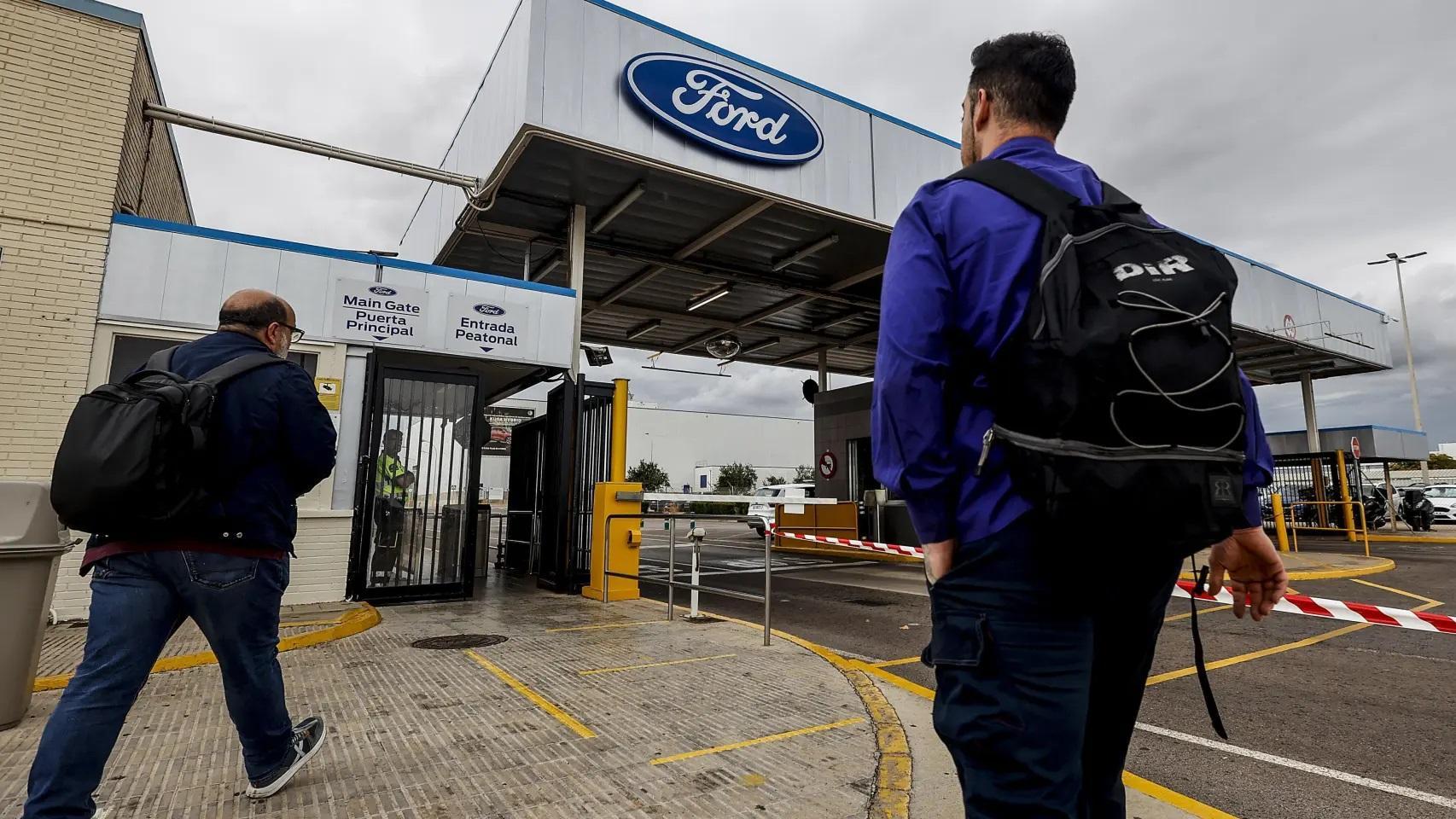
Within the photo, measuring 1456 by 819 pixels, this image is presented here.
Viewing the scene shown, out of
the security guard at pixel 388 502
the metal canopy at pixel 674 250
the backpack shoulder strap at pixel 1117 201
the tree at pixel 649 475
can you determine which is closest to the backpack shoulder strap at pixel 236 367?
the backpack shoulder strap at pixel 1117 201

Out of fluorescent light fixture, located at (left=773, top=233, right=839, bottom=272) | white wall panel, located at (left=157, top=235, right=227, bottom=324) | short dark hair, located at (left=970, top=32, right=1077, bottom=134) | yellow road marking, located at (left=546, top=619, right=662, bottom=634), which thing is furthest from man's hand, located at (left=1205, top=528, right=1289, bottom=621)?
Answer: fluorescent light fixture, located at (left=773, top=233, right=839, bottom=272)

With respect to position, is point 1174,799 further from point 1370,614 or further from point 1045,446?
point 1045,446

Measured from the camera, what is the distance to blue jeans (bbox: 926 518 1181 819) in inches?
47.6

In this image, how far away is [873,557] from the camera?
1537 centimetres

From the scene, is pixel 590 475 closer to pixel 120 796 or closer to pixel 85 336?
pixel 85 336

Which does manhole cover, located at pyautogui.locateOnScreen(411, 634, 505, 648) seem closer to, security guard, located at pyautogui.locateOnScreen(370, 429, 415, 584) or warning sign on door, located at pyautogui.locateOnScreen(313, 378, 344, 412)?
security guard, located at pyautogui.locateOnScreen(370, 429, 415, 584)

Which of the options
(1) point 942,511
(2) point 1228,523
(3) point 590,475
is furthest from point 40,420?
(2) point 1228,523

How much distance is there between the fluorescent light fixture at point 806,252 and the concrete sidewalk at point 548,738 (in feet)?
25.8

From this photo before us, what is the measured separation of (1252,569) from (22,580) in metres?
4.93

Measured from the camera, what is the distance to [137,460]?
2.18 m

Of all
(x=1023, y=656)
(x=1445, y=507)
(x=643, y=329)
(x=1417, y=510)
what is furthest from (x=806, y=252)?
(x=1445, y=507)

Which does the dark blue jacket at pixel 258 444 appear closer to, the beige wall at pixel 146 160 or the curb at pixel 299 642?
the curb at pixel 299 642

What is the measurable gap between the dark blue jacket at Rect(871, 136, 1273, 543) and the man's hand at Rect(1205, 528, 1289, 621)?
36 cm

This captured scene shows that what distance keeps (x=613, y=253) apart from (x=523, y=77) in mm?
4363
